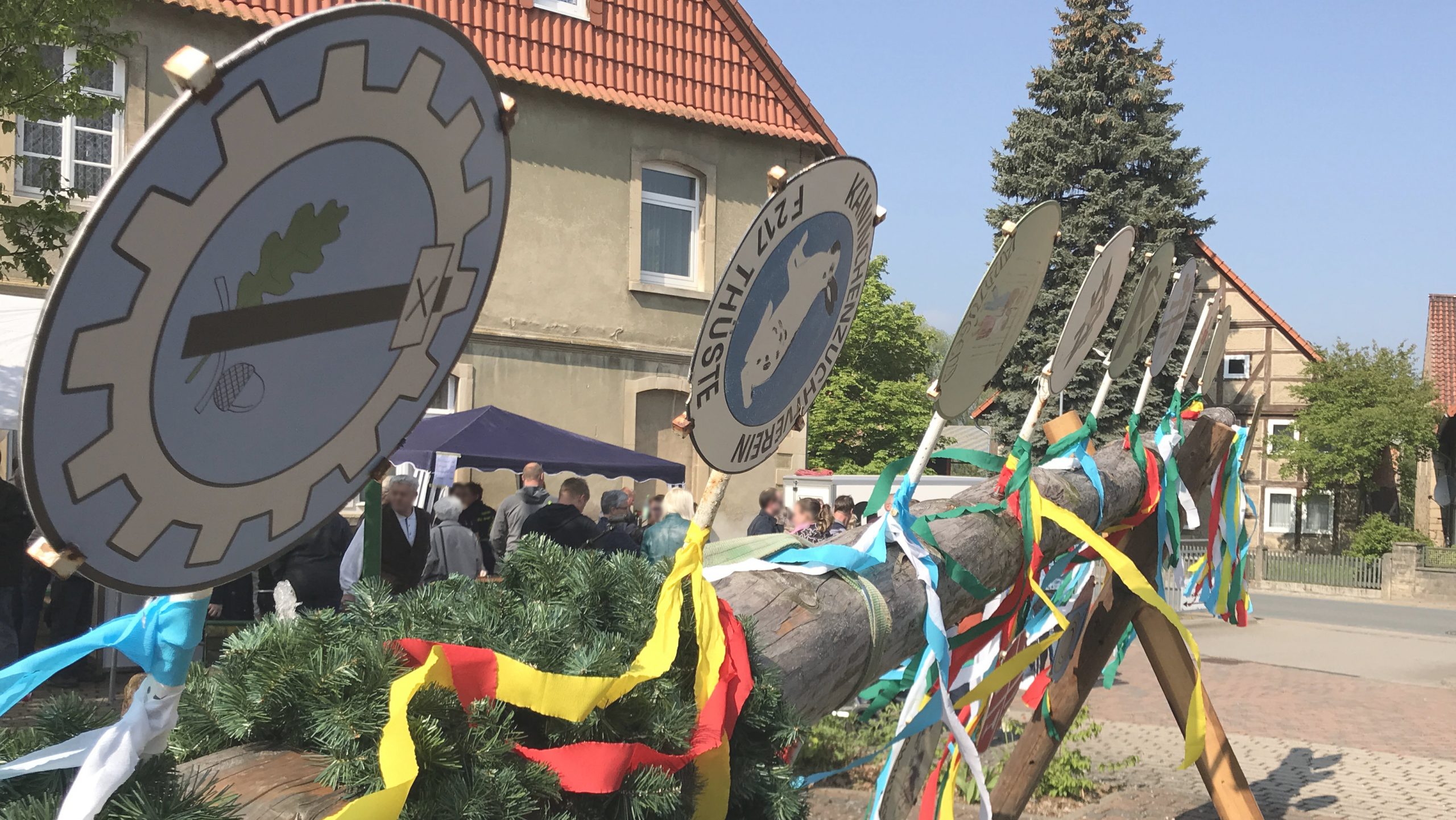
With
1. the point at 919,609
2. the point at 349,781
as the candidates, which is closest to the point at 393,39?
the point at 349,781

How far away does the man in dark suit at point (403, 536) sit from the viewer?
632cm

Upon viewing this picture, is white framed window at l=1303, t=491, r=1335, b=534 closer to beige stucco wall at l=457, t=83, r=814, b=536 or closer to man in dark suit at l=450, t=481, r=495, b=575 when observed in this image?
beige stucco wall at l=457, t=83, r=814, b=536

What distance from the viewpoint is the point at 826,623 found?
8.74 feet

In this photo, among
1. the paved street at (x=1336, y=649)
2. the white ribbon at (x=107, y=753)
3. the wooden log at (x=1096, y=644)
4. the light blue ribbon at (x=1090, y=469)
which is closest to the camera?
the white ribbon at (x=107, y=753)

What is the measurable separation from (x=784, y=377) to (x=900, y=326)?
44.1 metres

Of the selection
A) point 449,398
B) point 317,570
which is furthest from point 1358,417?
point 317,570

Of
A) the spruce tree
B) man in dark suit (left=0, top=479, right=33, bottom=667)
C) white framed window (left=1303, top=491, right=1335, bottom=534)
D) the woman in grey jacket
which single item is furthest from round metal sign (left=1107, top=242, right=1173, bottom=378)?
white framed window (left=1303, top=491, right=1335, bottom=534)

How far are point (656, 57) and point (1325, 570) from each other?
20759mm

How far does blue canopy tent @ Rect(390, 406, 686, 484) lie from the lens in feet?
30.5

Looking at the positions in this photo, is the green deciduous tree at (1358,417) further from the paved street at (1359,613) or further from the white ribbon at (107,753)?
the white ribbon at (107,753)

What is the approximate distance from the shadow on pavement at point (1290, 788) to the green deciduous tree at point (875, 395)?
35.1 meters

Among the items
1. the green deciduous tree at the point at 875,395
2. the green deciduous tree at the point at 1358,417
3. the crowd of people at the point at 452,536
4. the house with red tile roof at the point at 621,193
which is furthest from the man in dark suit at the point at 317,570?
the green deciduous tree at the point at 875,395

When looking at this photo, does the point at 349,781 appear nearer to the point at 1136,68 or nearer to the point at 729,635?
the point at 729,635

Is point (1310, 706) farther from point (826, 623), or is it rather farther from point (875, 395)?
point (875, 395)
